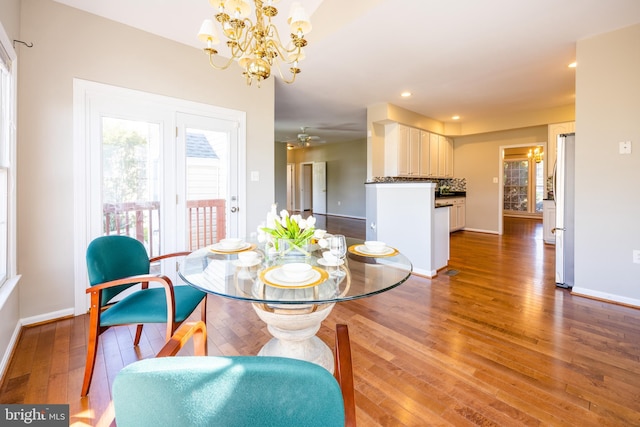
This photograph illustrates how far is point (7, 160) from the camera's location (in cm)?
201

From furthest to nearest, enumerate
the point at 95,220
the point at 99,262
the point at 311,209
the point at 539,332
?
1. the point at 311,209
2. the point at 95,220
3. the point at 539,332
4. the point at 99,262

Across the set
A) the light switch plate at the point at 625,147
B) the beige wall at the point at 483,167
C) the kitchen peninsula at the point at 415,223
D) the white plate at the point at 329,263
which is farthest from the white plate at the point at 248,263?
the beige wall at the point at 483,167

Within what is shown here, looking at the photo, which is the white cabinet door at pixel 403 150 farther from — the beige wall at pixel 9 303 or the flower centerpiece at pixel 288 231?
the beige wall at pixel 9 303

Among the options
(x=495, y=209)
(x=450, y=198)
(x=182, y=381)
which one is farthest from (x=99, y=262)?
(x=495, y=209)

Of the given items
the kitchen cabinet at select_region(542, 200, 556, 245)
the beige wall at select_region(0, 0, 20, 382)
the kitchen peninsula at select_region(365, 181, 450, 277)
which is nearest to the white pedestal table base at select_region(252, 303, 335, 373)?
the beige wall at select_region(0, 0, 20, 382)

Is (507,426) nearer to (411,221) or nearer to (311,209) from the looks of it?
(411,221)

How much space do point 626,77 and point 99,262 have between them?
436 cm

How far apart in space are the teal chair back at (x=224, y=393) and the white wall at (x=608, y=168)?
3468mm

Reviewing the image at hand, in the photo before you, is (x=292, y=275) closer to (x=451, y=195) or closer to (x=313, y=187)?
(x=451, y=195)

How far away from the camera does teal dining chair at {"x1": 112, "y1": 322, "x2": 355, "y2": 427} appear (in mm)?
474

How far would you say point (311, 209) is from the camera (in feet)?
36.9

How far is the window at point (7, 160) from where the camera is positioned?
Result: 1.93 metres

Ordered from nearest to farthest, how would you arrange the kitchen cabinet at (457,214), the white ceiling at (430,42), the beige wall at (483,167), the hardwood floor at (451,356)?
the hardwood floor at (451,356) < the white ceiling at (430,42) < the beige wall at (483,167) < the kitchen cabinet at (457,214)

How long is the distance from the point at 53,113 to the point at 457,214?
7.01m
